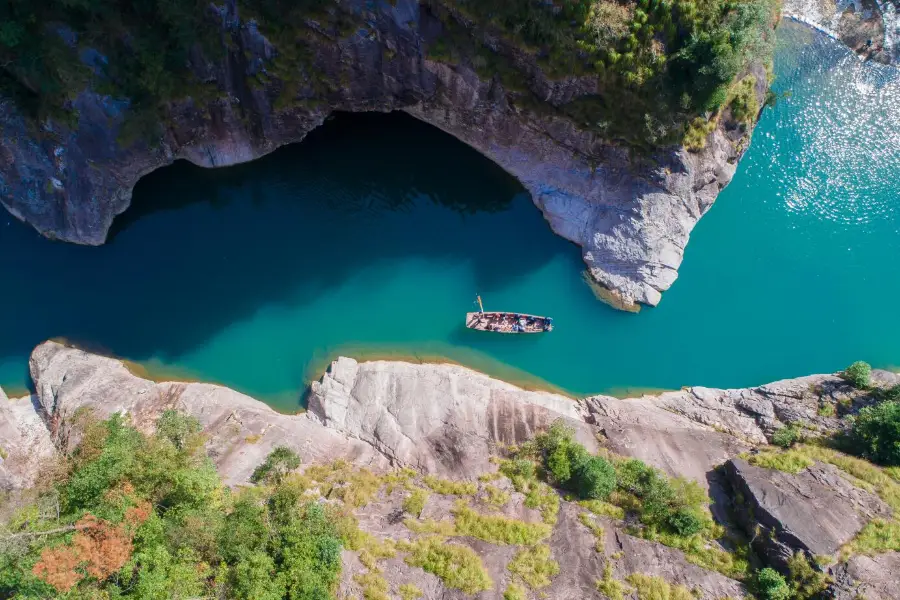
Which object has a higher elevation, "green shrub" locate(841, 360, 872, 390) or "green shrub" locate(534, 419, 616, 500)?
"green shrub" locate(841, 360, 872, 390)

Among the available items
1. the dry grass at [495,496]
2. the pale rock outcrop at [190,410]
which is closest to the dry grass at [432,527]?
the dry grass at [495,496]

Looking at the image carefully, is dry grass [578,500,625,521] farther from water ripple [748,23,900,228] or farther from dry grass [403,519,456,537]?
water ripple [748,23,900,228]

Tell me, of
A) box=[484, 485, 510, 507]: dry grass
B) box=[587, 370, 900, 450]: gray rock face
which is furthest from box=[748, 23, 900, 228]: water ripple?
box=[484, 485, 510, 507]: dry grass

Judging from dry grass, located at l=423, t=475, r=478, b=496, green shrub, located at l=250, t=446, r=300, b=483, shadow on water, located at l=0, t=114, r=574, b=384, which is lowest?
dry grass, located at l=423, t=475, r=478, b=496

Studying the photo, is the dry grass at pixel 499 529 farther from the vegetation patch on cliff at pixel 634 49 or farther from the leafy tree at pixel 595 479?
the vegetation patch on cliff at pixel 634 49

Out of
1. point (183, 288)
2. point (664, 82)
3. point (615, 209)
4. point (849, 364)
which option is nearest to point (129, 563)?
point (183, 288)

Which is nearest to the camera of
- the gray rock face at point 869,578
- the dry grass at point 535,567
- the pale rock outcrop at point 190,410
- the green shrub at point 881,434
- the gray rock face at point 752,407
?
the gray rock face at point 869,578
